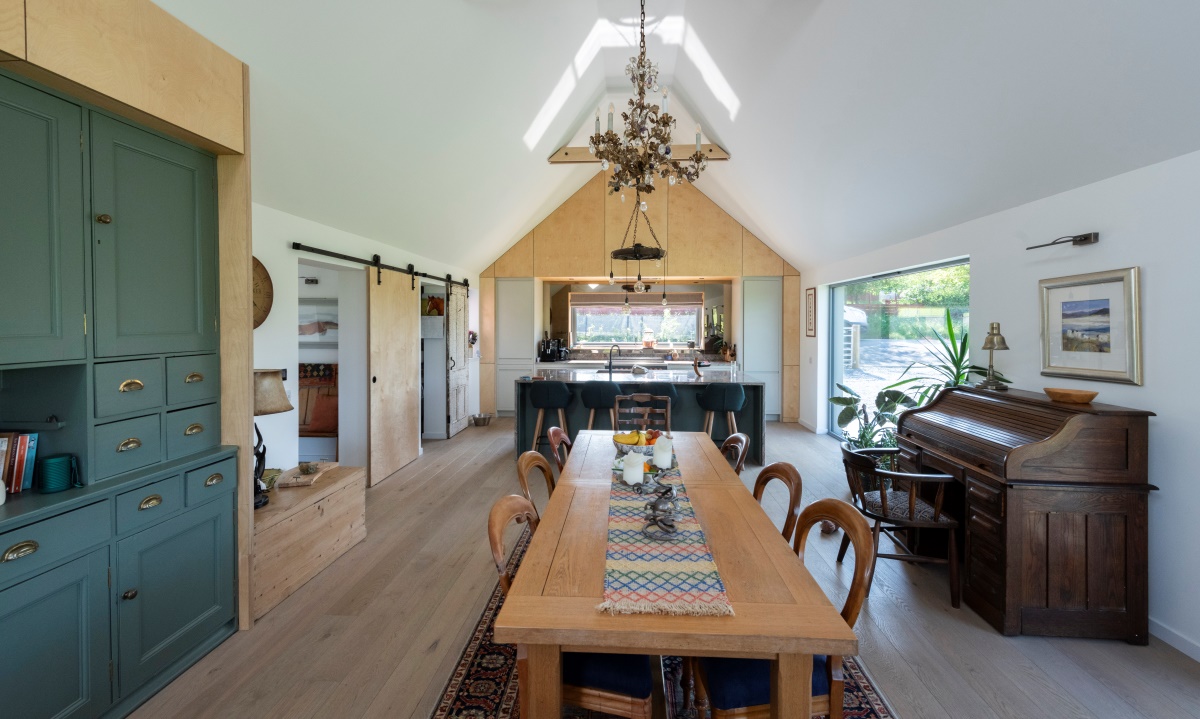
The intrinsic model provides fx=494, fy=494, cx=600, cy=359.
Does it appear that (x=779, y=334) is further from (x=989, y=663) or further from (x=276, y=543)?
(x=276, y=543)

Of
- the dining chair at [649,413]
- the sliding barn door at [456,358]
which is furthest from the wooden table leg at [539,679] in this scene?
the sliding barn door at [456,358]

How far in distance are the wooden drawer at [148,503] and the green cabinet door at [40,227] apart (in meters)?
0.55

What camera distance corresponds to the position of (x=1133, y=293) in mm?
2391

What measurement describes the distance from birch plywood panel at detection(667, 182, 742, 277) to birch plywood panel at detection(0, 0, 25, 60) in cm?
667

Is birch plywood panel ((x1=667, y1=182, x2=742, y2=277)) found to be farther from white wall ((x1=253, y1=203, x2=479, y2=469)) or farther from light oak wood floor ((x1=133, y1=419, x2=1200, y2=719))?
light oak wood floor ((x1=133, y1=419, x2=1200, y2=719))

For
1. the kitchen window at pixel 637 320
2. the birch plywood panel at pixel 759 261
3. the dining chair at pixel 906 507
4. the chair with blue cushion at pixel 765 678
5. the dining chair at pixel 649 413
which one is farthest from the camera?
the kitchen window at pixel 637 320

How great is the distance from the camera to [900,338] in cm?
489

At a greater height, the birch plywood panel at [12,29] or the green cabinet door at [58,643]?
the birch plywood panel at [12,29]

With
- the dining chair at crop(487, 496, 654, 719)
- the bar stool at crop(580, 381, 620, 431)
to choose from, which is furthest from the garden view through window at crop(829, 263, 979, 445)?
the dining chair at crop(487, 496, 654, 719)

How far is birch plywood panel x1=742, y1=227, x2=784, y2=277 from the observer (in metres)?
7.49

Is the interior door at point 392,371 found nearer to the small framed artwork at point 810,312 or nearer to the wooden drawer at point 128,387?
the wooden drawer at point 128,387

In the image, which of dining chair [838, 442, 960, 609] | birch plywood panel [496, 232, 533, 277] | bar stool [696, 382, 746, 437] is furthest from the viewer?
birch plywood panel [496, 232, 533, 277]

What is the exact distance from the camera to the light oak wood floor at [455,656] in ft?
6.24

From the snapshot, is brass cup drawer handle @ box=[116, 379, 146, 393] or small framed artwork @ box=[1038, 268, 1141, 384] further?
small framed artwork @ box=[1038, 268, 1141, 384]
